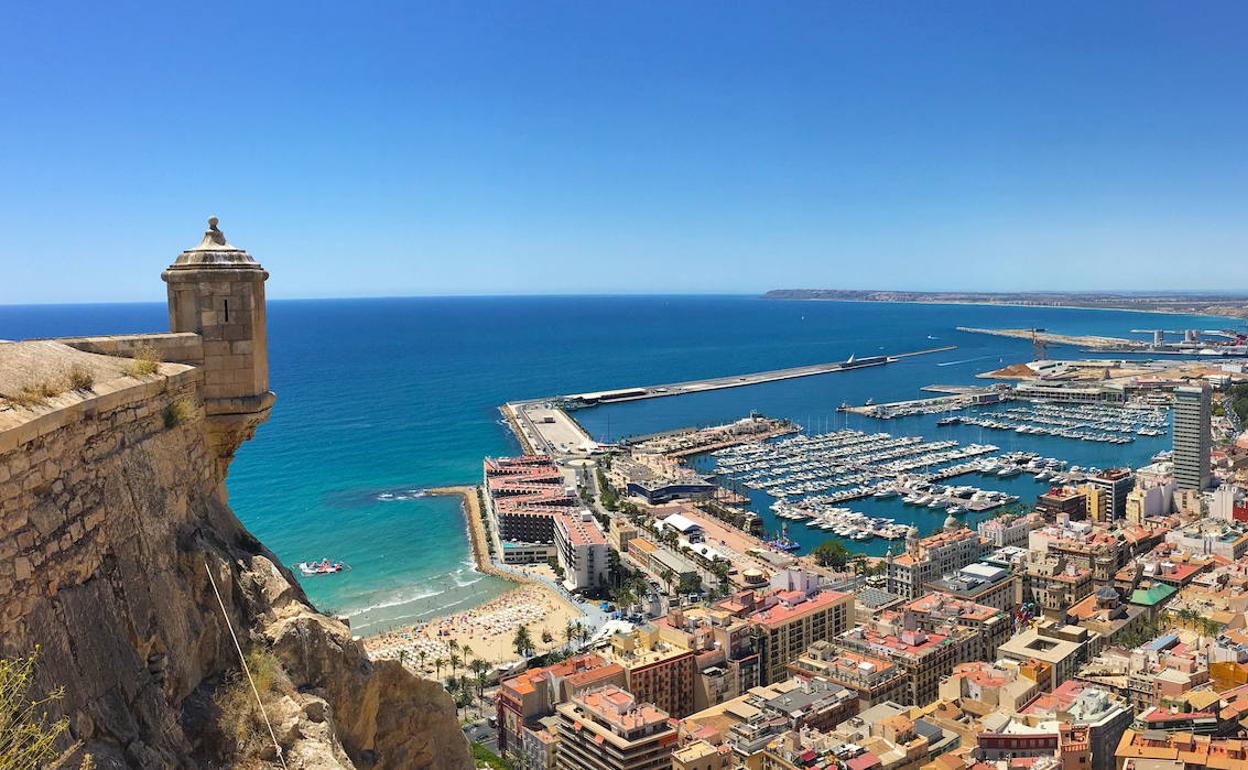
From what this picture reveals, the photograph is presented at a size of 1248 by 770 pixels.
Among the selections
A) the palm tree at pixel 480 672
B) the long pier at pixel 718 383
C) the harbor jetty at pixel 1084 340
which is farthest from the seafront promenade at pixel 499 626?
the harbor jetty at pixel 1084 340

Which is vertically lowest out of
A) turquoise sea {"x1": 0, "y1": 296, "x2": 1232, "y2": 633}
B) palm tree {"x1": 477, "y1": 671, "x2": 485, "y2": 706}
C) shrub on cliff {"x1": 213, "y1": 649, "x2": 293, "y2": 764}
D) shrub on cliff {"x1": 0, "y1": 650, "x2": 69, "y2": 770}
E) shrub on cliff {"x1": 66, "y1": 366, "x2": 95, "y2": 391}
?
palm tree {"x1": 477, "y1": 671, "x2": 485, "y2": 706}

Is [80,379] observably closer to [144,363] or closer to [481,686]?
[144,363]

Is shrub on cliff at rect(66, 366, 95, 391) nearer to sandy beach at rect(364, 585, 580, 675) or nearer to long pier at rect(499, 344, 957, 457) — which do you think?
sandy beach at rect(364, 585, 580, 675)

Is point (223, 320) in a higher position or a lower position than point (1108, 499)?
higher

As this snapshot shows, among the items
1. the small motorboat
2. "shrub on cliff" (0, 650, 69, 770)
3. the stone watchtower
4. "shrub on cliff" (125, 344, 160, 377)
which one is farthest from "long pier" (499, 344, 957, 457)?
"shrub on cliff" (0, 650, 69, 770)

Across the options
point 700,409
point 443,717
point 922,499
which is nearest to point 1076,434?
point 922,499

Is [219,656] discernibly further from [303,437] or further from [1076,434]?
[1076,434]

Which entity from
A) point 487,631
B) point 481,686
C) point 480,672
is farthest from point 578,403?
point 481,686
